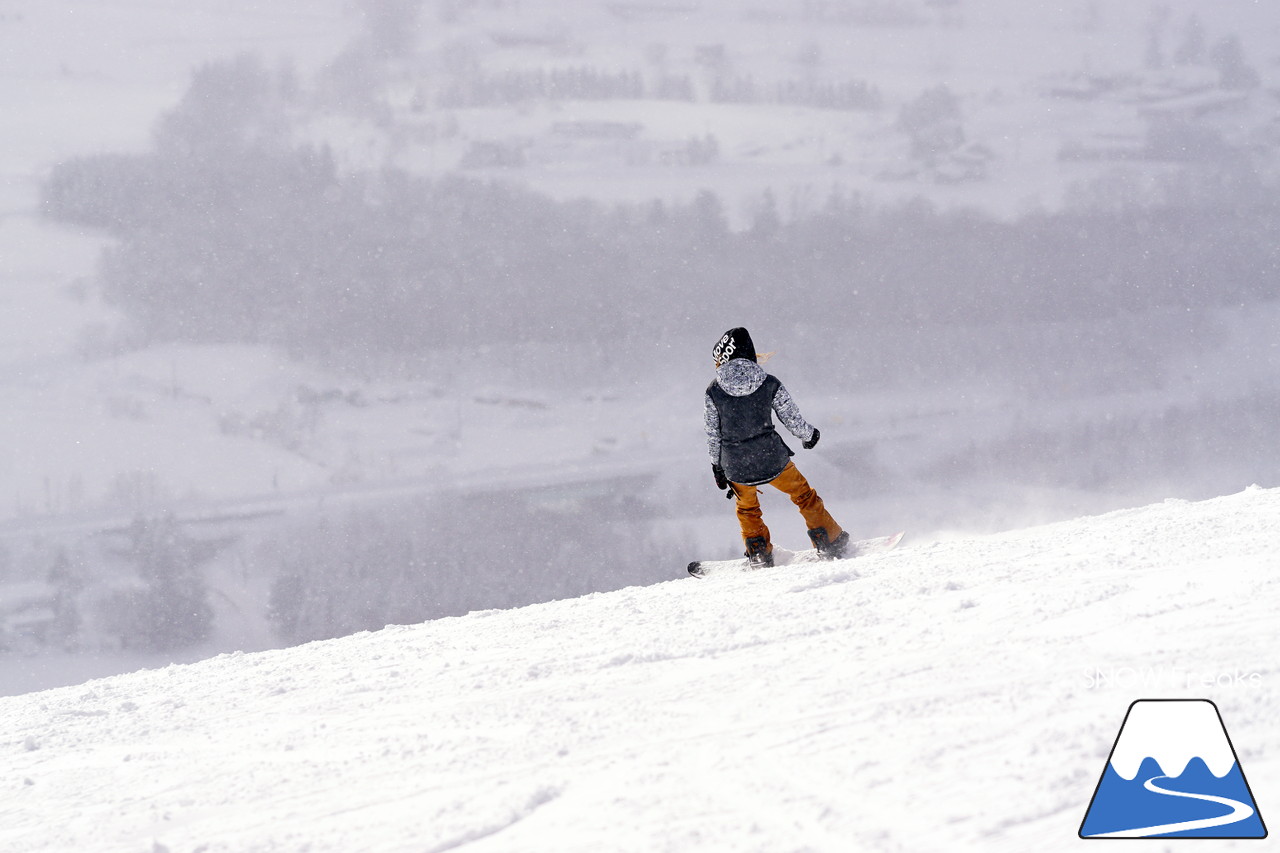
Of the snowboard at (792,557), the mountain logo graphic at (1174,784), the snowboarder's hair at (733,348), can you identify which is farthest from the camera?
the snowboard at (792,557)

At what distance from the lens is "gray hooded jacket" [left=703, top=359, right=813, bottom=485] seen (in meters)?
7.90

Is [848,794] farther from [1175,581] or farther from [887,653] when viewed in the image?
[1175,581]

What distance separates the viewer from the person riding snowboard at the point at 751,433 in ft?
25.9

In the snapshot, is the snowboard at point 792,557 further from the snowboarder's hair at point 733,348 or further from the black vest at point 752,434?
the snowboarder's hair at point 733,348

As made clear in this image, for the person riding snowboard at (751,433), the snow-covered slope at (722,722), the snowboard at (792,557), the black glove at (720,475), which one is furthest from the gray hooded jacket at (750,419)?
the snow-covered slope at (722,722)

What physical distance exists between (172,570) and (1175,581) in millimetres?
163752

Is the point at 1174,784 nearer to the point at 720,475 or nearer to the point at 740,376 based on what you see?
the point at 740,376

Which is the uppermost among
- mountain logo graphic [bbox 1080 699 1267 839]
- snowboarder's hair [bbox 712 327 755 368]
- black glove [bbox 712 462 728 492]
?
snowboarder's hair [bbox 712 327 755 368]

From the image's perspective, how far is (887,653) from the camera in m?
4.52

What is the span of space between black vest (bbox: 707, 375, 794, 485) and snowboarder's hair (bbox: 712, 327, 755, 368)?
0.82 feet

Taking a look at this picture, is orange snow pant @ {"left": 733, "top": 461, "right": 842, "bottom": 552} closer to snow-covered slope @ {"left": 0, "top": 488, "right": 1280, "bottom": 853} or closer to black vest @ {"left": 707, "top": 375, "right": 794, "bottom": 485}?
black vest @ {"left": 707, "top": 375, "right": 794, "bottom": 485}

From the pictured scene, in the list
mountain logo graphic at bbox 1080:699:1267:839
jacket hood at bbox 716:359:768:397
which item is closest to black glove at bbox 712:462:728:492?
jacket hood at bbox 716:359:768:397

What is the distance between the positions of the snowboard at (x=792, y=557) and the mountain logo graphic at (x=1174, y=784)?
481 cm

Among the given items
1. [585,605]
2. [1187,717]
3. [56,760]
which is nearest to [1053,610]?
[1187,717]
